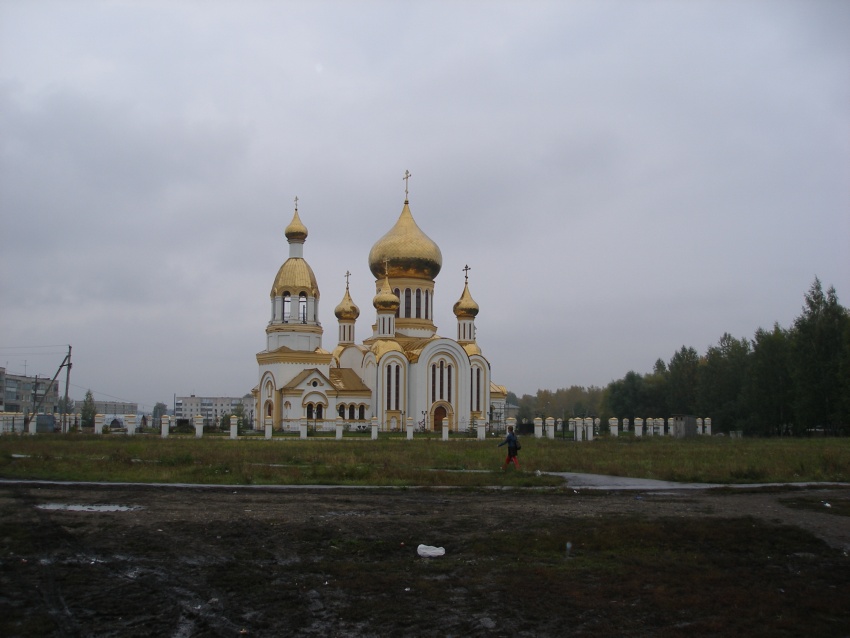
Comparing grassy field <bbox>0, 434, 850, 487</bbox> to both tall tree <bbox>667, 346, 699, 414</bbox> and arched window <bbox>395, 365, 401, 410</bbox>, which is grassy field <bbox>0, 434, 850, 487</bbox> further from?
tall tree <bbox>667, 346, 699, 414</bbox>

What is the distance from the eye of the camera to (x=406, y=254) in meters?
50.2

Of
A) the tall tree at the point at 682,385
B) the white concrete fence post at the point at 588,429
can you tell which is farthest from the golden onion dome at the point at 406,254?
the tall tree at the point at 682,385

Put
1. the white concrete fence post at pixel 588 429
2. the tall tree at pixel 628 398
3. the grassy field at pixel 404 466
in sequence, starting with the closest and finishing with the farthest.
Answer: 1. the grassy field at pixel 404 466
2. the white concrete fence post at pixel 588 429
3. the tall tree at pixel 628 398

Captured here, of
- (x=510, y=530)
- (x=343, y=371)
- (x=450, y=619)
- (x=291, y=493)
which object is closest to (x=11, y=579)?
(x=450, y=619)

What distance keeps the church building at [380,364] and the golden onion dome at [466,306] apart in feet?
6.03

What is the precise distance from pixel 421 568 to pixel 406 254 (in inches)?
1683

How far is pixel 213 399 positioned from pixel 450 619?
18238 cm

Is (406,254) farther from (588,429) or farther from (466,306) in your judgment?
(588,429)

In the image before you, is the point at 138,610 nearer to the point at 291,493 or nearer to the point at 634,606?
the point at 634,606

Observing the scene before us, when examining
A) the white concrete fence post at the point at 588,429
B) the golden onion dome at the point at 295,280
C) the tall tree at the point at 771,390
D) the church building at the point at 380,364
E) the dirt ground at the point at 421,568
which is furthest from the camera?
the golden onion dome at the point at 295,280

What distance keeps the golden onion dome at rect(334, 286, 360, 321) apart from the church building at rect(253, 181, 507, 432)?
9.22 feet

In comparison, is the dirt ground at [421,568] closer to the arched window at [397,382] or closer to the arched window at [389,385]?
the arched window at [389,385]

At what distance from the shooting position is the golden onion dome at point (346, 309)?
5312 cm

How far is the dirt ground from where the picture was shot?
617 centimetres
